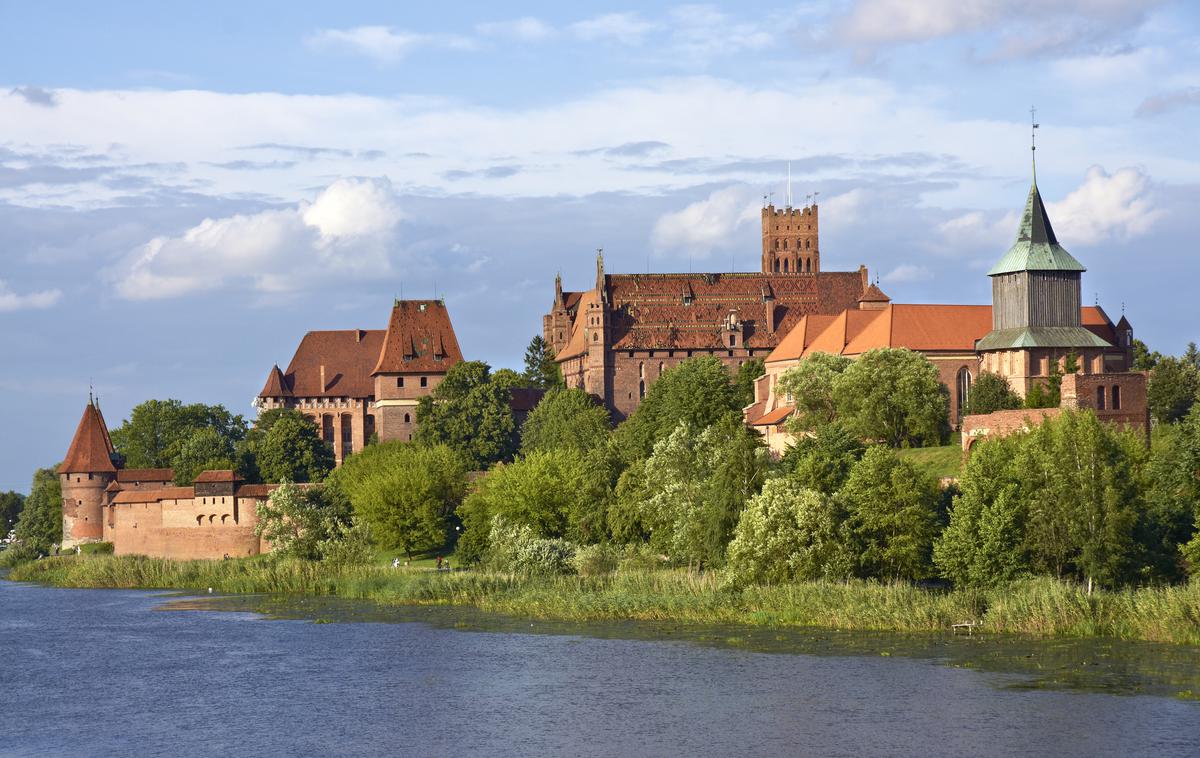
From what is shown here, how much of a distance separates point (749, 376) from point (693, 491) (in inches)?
1546

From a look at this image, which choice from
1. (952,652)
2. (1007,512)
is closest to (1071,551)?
(1007,512)

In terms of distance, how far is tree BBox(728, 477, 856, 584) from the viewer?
49031 mm

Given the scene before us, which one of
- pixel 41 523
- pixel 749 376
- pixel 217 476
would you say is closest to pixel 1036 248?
pixel 749 376

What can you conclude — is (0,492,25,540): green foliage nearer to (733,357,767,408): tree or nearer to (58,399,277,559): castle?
(58,399,277,559): castle

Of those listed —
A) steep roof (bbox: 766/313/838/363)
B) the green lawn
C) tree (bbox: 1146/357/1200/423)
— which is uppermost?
steep roof (bbox: 766/313/838/363)

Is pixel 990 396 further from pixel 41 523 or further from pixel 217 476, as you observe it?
pixel 41 523

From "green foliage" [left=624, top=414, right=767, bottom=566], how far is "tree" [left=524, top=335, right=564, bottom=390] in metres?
51.2

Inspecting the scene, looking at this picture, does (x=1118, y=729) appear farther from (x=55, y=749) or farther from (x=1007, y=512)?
(x=55, y=749)

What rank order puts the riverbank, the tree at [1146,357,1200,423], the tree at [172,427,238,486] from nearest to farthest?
the riverbank → the tree at [1146,357,1200,423] → the tree at [172,427,238,486]

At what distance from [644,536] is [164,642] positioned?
60.4ft

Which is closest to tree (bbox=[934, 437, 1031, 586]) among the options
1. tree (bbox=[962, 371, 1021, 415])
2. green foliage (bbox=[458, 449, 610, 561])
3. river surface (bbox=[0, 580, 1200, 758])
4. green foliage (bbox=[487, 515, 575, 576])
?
river surface (bbox=[0, 580, 1200, 758])

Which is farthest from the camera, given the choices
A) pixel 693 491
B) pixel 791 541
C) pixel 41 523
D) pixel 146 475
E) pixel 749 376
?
pixel 41 523

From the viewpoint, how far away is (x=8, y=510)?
520 ft

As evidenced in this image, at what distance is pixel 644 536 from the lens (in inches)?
2467
